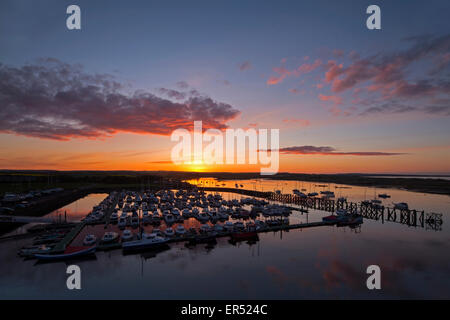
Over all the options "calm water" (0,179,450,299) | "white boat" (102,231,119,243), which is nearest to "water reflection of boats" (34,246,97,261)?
"calm water" (0,179,450,299)

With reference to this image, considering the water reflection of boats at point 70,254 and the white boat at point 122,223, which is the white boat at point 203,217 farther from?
the water reflection of boats at point 70,254

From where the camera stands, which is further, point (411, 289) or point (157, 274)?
point (157, 274)

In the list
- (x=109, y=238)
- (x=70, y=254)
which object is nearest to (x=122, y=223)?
(x=109, y=238)

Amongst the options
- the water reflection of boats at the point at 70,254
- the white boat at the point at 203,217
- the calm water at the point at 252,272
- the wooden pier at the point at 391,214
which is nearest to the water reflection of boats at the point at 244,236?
the calm water at the point at 252,272

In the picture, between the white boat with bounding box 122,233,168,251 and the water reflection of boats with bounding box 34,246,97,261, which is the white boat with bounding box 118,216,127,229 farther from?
the water reflection of boats with bounding box 34,246,97,261

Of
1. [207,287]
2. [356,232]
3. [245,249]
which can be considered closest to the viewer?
[207,287]
